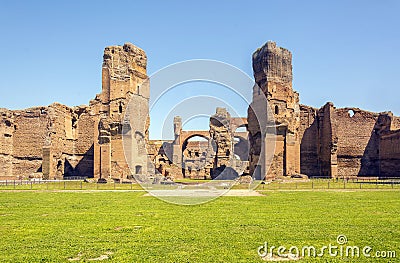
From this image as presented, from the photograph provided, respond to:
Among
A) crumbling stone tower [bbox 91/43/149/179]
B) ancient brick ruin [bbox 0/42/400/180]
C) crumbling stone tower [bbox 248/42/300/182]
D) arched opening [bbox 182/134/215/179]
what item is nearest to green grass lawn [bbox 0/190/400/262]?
crumbling stone tower [bbox 248/42/300/182]

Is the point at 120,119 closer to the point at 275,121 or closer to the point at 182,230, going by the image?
the point at 275,121

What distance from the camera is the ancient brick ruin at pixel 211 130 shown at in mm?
29734

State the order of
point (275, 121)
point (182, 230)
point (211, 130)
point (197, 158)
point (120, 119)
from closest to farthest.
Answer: point (182, 230)
point (275, 121)
point (120, 119)
point (211, 130)
point (197, 158)

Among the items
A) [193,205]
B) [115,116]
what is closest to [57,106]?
[115,116]

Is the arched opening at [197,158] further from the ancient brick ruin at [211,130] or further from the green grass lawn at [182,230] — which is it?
the green grass lawn at [182,230]

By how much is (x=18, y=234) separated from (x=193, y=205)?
7030 mm

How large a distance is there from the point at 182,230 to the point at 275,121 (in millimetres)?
21492

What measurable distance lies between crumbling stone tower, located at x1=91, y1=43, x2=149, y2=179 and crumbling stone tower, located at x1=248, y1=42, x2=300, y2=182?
973 cm

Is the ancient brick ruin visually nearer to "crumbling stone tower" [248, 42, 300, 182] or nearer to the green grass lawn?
"crumbling stone tower" [248, 42, 300, 182]

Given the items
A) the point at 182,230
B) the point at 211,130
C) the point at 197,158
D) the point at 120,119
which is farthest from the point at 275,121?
the point at 197,158

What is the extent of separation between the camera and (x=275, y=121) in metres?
29.3

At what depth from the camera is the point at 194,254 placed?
6.77m

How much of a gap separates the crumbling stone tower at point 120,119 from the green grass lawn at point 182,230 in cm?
1705

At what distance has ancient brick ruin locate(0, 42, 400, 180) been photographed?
97.6ft
